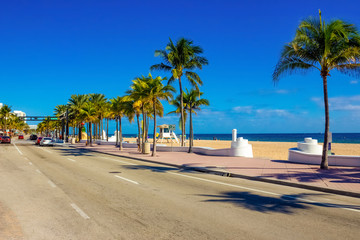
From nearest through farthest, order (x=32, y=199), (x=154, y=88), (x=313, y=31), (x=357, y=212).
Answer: (x=357, y=212), (x=32, y=199), (x=313, y=31), (x=154, y=88)

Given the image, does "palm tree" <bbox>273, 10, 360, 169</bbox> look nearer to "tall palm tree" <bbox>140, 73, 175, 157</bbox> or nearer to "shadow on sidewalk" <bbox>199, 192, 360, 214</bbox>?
"shadow on sidewalk" <bbox>199, 192, 360, 214</bbox>

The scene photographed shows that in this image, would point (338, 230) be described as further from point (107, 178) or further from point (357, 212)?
point (107, 178)

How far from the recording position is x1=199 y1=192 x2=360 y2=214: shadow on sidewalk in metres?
7.48

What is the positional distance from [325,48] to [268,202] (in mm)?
Answer: 9248

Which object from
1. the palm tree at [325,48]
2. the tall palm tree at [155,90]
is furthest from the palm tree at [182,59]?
the palm tree at [325,48]

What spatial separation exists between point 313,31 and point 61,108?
84.4 m

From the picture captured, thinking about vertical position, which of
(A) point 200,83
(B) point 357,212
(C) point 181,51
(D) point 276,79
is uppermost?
(C) point 181,51

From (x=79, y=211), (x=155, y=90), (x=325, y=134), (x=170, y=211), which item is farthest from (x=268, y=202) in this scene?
(x=155, y=90)

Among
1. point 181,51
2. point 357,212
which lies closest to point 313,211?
point 357,212

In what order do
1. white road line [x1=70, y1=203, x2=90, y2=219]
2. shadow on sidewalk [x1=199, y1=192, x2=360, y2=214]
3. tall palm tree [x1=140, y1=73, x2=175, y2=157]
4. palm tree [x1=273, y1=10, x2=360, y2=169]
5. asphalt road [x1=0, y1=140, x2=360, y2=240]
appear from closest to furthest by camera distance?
asphalt road [x1=0, y1=140, x2=360, y2=240] → white road line [x1=70, y1=203, x2=90, y2=219] → shadow on sidewalk [x1=199, y1=192, x2=360, y2=214] → palm tree [x1=273, y1=10, x2=360, y2=169] → tall palm tree [x1=140, y1=73, x2=175, y2=157]

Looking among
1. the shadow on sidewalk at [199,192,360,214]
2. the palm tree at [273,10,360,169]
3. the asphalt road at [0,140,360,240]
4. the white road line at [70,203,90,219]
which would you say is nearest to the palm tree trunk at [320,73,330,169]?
the palm tree at [273,10,360,169]

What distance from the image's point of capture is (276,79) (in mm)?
15844

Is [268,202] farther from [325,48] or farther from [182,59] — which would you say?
[182,59]

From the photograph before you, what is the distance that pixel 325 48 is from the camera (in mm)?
13844
